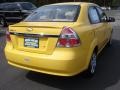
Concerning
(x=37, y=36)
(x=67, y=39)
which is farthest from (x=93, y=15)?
(x=37, y=36)

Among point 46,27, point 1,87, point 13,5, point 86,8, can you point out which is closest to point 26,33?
point 46,27

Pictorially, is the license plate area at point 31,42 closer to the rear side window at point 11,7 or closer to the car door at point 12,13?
the car door at point 12,13

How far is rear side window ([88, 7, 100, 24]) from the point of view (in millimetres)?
6109

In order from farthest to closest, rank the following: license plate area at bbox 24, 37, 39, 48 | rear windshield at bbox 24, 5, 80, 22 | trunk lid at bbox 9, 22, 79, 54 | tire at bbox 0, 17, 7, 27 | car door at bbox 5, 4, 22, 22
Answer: tire at bbox 0, 17, 7, 27 → car door at bbox 5, 4, 22, 22 → rear windshield at bbox 24, 5, 80, 22 → license plate area at bbox 24, 37, 39, 48 → trunk lid at bbox 9, 22, 79, 54

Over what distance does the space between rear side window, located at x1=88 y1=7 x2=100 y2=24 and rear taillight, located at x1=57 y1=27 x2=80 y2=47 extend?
122cm

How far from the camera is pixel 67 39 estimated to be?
4.91 m

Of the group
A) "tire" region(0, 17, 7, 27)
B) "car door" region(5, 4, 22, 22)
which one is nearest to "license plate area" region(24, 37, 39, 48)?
"car door" region(5, 4, 22, 22)

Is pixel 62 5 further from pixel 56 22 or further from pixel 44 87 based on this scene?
pixel 44 87

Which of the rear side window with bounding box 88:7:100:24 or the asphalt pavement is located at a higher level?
the rear side window with bounding box 88:7:100:24

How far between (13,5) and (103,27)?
38.3 feet

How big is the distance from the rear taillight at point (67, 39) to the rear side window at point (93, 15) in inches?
47.9

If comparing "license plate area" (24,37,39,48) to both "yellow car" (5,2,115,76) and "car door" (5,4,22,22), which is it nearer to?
"yellow car" (5,2,115,76)

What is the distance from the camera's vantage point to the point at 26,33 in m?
5.20

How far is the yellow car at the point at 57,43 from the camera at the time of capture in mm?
4906
